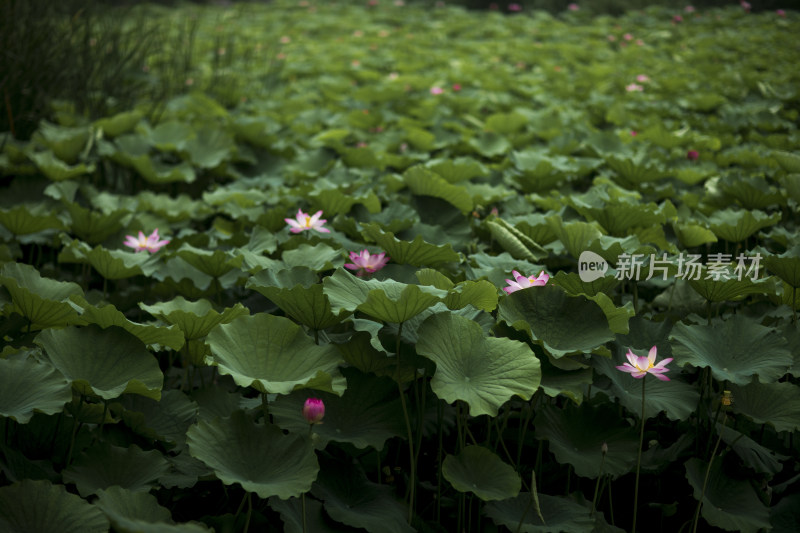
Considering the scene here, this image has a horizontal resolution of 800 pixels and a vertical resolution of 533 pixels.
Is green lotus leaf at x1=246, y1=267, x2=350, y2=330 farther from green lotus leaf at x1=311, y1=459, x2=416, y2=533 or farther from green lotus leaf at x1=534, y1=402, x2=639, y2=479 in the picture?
green lotus leaf at x1=534, y1=402, x2=639, y2=479

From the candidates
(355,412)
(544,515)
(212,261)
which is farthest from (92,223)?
(544,515)

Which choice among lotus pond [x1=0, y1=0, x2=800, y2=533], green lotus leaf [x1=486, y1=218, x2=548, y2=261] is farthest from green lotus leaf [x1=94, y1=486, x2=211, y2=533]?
green lotus leaf [x1=486, y1=218, x2=548, y2=261]

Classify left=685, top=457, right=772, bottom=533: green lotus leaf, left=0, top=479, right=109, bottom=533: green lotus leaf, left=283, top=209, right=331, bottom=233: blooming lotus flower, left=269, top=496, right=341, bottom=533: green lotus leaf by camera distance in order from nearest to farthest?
left=0, top=479, right=109, bottom=533: green lotus leaf → left=269, top=496, right=341, bottom=533: green lotus leaf → left=685, top=457, right=772, bottom=533: green lotus leaf → left=283, top=209, right=331, bottom=233: blooming lotus flower

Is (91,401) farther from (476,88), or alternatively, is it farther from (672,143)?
(476,88)

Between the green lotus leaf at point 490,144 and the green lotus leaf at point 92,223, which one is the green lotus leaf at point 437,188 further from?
the green lotus leaf at point 490,144

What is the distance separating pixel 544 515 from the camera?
1.11 meters

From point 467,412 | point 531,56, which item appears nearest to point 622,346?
point 467,412

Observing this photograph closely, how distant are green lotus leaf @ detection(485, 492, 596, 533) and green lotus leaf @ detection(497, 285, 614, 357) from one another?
0.25 m

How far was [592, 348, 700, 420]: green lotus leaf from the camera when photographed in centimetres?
115

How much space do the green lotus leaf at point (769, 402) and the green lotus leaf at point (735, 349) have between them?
0.04m

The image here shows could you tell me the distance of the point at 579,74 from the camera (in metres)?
4.73

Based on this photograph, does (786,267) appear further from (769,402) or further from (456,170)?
(456,170)

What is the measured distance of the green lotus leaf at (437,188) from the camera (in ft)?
6.06

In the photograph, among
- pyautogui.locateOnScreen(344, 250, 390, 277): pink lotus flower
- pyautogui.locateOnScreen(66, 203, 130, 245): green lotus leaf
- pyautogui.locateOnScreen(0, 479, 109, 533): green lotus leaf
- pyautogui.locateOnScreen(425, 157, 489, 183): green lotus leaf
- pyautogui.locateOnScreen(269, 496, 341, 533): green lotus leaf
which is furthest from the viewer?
pyautogui.locateOnScreen(425, 157, 489, 183): green lotus leaf
